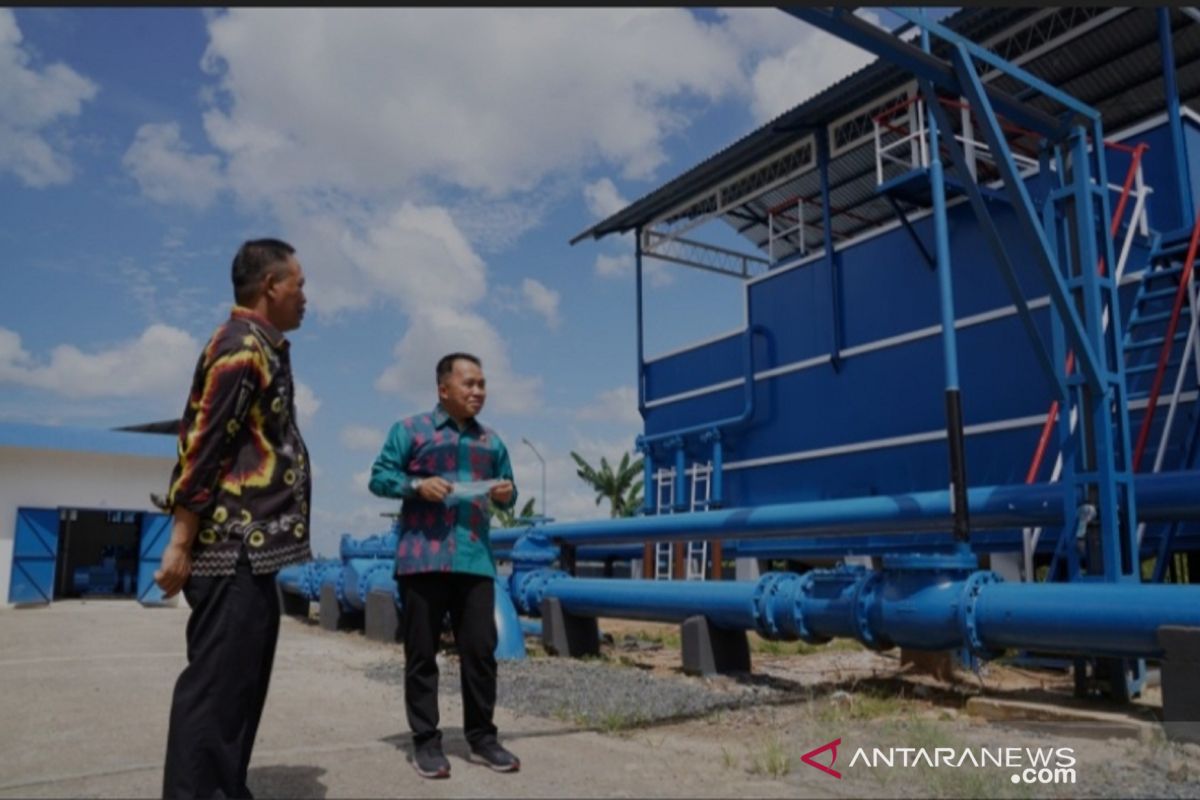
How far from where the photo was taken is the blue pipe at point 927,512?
5863 millimetres

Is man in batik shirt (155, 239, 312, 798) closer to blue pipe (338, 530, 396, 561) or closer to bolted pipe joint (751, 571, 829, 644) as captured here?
bolted pipe joint (751, 571, 829, 644)

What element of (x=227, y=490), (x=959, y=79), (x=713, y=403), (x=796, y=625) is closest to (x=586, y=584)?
(x=796, y=625)

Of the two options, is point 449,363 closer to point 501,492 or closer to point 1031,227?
point 501,492

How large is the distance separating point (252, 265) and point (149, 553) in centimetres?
2061

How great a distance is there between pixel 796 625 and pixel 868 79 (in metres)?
9.99

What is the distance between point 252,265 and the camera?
113 inches

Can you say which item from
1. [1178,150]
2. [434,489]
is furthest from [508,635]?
[1178,150]

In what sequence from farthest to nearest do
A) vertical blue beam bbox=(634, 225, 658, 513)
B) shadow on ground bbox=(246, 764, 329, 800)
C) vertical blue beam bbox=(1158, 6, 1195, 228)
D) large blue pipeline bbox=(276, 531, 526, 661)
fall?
vertical blue beam bbox=(634, 225, 658, 513)
large blue pipeline bbox=(276, 531, 526, 661)
vertical blue beam bbox=(1158, 6, 1195, 228)
shadow on ground bbox=(246, 764, 329, 800)

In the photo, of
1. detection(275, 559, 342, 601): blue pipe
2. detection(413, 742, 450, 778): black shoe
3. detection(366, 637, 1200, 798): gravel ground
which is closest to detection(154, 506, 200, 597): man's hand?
detection(413, 742, 450, 778): black shoe

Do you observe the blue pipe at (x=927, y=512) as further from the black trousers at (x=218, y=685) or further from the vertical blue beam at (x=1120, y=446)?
the black trousers at (x=218, y=685)

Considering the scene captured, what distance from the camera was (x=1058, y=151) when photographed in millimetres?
6129

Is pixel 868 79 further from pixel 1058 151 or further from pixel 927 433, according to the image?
pixel 1058 151

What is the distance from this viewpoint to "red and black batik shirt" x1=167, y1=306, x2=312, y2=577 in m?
2.54

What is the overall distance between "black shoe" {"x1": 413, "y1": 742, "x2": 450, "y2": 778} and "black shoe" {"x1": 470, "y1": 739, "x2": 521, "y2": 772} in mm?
152
